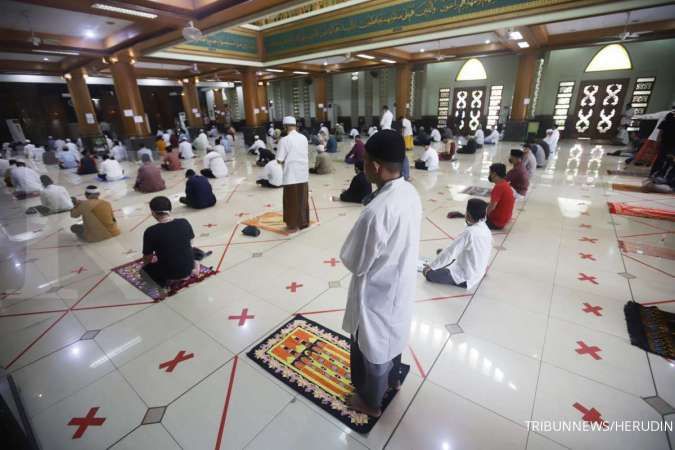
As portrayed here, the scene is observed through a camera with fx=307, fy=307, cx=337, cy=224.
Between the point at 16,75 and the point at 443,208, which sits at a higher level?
the point at 16,75

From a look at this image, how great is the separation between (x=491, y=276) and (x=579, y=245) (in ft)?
4.93

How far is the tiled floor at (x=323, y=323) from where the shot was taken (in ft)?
5.45

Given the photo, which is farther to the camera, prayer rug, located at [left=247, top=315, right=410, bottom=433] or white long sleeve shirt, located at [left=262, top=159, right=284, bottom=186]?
white long sleeve shirt, located at [left=262, top=159, right=284, bottom=186]

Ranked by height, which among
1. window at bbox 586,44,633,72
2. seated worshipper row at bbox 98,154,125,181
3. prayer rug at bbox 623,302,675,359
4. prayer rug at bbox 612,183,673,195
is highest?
window at bbox 586,44,633,72

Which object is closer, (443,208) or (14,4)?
(443,208)

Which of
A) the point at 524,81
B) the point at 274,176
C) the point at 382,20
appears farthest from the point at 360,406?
the point at 524,81

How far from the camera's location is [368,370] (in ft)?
4.98

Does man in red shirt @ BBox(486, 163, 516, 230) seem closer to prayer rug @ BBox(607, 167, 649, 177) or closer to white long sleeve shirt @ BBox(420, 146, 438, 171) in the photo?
white long sleeve shirt @ BBox(420, 146, 438, 171)

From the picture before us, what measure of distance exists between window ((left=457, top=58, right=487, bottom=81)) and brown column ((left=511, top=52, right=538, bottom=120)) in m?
4.31

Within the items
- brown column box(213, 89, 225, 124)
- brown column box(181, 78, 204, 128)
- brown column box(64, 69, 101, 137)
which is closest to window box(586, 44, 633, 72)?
brown column box(181, 78, 204, 128)

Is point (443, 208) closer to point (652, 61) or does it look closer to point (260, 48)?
Answer: point (260, 48)

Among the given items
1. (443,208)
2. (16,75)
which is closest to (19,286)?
(443,208)

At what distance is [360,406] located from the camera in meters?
1.70

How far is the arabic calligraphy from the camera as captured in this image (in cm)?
646
